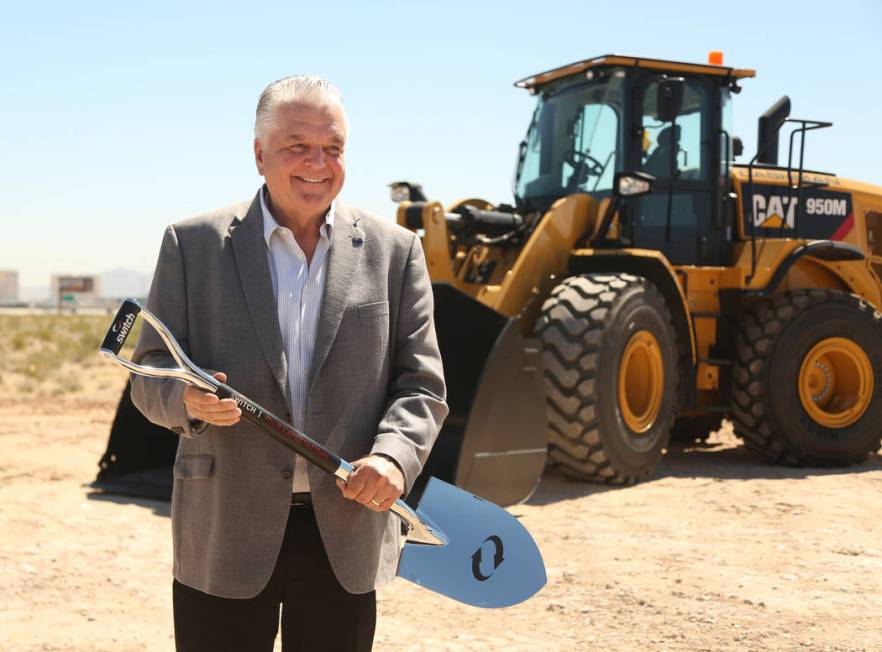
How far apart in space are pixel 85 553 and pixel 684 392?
4.48 meters

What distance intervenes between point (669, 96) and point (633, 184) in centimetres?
65

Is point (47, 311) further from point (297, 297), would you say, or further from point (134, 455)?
point (297, 297)

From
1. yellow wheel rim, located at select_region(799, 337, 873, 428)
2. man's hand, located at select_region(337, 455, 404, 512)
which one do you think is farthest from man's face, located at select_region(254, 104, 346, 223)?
yellow wheel rim, located at select_region(799, 337, 873, 428)

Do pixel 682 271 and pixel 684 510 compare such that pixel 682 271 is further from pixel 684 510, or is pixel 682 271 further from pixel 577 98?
pixel 684 510

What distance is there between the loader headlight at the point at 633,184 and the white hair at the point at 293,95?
5.39 meters

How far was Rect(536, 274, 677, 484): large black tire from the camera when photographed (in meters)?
6.82

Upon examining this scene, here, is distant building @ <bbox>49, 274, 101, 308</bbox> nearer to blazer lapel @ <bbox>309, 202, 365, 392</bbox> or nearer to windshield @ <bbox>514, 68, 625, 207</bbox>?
windshield @ <bbox>514, 68, 625, 207</bbox>

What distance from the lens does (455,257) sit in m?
8.30

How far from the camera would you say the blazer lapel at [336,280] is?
2.23 metres

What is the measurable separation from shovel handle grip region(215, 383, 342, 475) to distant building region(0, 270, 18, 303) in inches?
5302

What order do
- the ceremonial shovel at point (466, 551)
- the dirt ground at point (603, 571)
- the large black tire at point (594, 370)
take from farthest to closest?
the large black tire at point (594, 370) < the dirt ground at point (603, 571) < the ceremonial shovel at point (466, 551)

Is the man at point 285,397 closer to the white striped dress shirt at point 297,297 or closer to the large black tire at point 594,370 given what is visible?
the white striped dress shirt at point 297,297

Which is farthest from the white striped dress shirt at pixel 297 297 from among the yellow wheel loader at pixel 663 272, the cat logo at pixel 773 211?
the cat logo at pixel 773 211

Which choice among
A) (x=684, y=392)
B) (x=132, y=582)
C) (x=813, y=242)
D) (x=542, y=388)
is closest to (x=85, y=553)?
(x=132, y=582)
